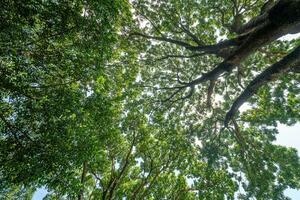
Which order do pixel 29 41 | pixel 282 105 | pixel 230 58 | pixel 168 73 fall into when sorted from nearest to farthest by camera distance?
pixel 29 41 → pixel 230 58 → pixel 282 105 → pixel 168 73

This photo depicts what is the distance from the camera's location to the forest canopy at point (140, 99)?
22.1 ft

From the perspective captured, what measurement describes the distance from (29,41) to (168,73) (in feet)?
35.4

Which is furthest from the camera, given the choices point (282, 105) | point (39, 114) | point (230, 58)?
point (282, 105)

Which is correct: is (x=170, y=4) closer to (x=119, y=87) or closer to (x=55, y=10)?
(x=119, y=87)

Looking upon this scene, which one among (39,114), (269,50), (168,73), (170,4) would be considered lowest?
(39,114)

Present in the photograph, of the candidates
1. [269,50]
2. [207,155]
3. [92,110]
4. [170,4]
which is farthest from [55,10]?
[269,50]

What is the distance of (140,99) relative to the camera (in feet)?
49.6

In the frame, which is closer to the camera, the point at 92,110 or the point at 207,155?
the point at 92,110

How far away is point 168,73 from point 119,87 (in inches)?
191

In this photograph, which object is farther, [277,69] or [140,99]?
[140,99]

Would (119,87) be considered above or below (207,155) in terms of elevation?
above

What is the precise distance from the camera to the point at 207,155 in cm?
1330

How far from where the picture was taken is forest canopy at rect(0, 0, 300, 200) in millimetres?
6750

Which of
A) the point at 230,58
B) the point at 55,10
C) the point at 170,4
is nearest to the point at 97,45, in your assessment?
the point at 55,10
